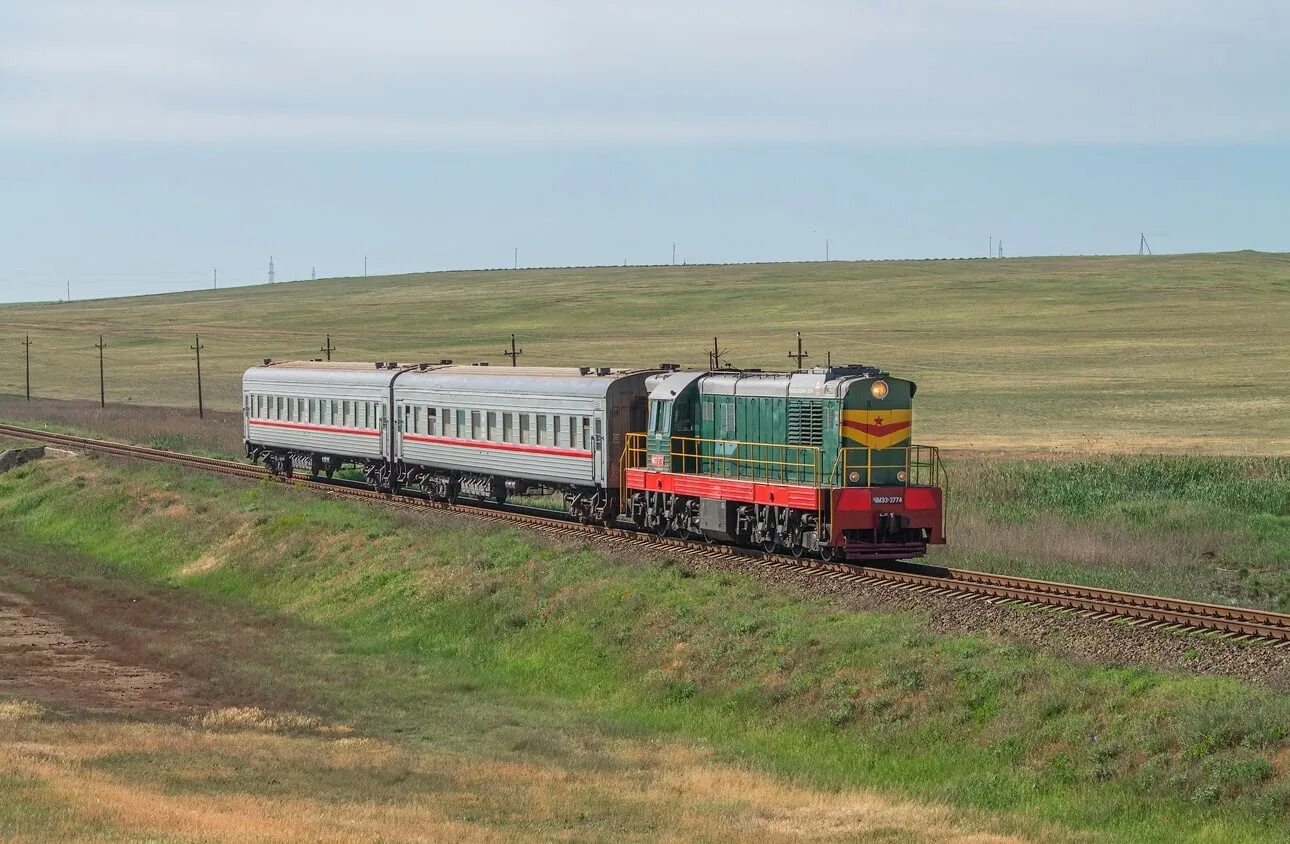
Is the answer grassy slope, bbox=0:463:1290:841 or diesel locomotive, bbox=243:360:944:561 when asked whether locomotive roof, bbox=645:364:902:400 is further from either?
grassy slope, bbox=0:463:1290:841

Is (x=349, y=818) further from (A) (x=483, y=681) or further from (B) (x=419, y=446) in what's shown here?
(B) (x=419, y=446)

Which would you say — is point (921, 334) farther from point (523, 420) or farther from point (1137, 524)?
point (523, 420)

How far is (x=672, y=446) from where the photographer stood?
3231 centimetres

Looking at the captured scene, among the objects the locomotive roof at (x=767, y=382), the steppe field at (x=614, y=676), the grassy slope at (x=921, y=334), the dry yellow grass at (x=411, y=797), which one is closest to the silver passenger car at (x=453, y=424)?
the locomotive roof at (x=767, y=382)

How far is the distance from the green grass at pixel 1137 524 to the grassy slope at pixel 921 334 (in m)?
13.8

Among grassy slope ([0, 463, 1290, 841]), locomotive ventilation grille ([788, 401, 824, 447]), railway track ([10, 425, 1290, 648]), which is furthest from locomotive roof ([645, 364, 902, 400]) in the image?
grassy slope ([0, 463, 1290, 841])

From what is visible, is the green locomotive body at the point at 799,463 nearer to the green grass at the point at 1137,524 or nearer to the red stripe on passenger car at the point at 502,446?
the red stripe on passenger car at the point at 502,446

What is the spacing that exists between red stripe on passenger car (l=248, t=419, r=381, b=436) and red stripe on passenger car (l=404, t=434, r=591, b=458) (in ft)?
8.54

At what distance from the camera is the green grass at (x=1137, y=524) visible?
33.2m

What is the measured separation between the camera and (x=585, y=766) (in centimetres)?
2098

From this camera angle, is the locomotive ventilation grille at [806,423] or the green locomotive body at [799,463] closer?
the green locomotive body at [799,463]

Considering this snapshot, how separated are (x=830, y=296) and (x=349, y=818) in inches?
5597

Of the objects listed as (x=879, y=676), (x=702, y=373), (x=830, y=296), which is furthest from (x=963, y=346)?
(x=879, y=676)

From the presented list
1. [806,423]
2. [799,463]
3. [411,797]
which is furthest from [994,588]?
[411,797]
